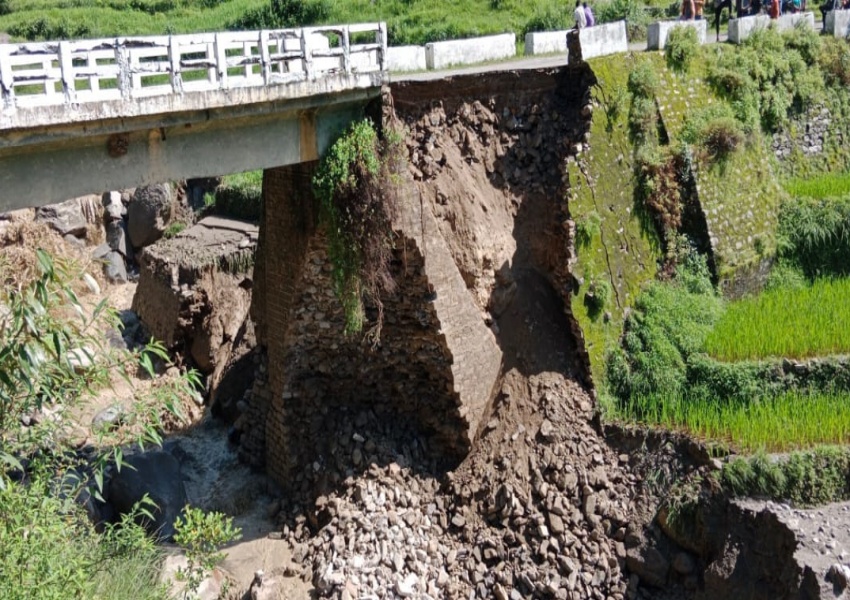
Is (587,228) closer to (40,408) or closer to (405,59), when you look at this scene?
(405,59)

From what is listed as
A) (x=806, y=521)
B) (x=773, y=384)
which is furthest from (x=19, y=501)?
(x=773, y=384)

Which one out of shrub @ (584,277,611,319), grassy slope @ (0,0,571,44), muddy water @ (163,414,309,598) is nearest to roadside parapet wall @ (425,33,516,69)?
shrub @ (584,277,611,319)

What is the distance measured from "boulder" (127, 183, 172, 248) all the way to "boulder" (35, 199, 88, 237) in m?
1.04

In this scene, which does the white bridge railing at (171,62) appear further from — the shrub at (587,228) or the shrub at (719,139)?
the shrub at (719,139)

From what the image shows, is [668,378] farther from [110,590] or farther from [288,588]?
[110,590]

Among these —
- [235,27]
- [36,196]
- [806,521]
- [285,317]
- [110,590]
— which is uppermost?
[235,27]

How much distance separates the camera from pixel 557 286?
14836 millimetres

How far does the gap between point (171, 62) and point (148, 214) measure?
11.8 meters

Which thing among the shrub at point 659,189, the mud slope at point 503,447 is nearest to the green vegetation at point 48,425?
the mud slope at point 503,447

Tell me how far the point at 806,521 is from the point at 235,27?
21.8 meters

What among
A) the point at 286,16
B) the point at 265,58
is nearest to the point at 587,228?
the point at 265,58

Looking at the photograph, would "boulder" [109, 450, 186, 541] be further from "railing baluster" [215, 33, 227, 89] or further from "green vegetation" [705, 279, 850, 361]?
"green vegetation" [705, 279, 850, 361]

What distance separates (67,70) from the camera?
9.79 meters

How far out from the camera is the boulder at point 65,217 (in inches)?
858
